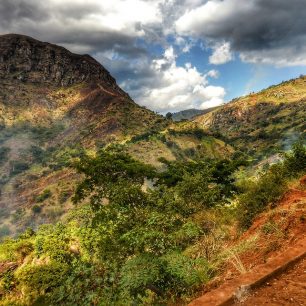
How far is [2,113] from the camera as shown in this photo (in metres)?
173

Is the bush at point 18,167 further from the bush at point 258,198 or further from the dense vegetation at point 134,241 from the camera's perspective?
the bush at point 258,198

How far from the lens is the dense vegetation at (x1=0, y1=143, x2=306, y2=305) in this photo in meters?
6.59

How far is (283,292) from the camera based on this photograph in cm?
529

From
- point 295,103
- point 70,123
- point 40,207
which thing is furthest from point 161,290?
point 295,103

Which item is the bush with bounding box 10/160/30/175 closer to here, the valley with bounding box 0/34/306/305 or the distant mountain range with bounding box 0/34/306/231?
the distant mountain range with bounding box 0/34/306/231

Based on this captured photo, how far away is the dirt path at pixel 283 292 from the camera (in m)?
5.04

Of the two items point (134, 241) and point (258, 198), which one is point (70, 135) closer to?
point (258, 198)

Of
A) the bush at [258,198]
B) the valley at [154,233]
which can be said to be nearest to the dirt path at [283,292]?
the valley at [154,233]

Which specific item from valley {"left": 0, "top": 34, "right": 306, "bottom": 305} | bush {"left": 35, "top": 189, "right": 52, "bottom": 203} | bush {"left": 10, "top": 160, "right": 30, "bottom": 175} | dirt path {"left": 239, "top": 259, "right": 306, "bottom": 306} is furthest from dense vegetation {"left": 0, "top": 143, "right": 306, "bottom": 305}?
bush {"left": 10, "top": 160, "right": 30, "bottom": 175}

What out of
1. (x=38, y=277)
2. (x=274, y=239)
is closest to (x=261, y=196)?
(x=274, y=239)

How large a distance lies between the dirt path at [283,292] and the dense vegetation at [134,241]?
149cm

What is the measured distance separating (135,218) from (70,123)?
6770 inches

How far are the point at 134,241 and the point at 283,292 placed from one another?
307 cm

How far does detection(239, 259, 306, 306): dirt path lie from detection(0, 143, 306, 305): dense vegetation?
1486mm
